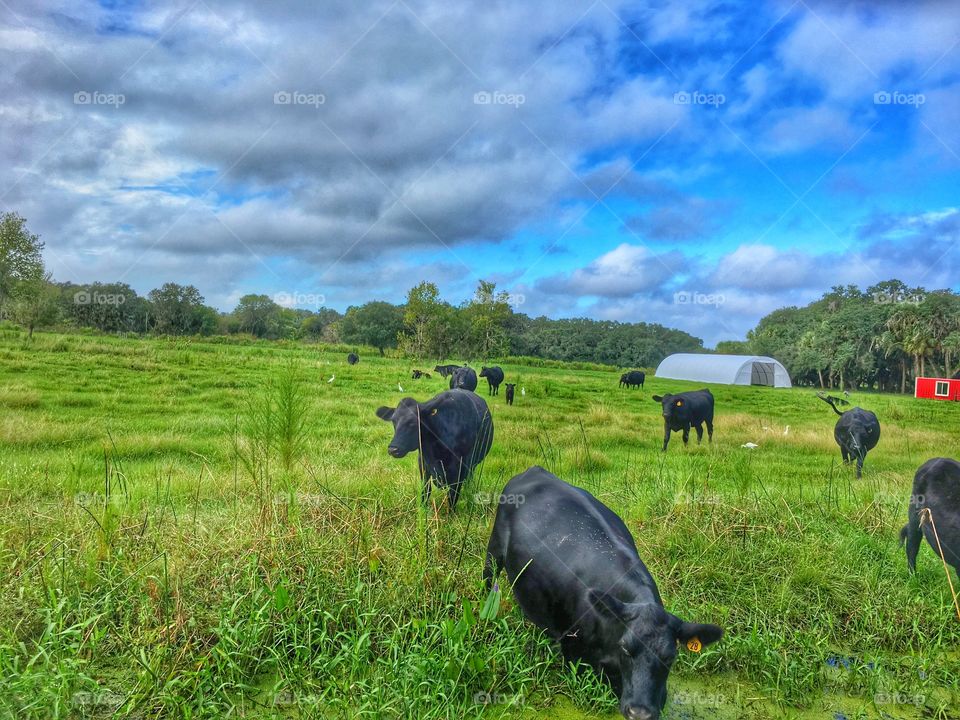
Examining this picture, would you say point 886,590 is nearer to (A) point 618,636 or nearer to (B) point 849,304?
(A) point 618,636

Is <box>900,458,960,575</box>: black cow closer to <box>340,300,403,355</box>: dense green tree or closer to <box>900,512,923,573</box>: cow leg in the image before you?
<box>900,512,923,573</box>: cow leg

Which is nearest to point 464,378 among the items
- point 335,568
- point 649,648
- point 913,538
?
point 335,568

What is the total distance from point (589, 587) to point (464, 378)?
7.01m

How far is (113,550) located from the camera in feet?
13.3

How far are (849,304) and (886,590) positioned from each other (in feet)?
23.2

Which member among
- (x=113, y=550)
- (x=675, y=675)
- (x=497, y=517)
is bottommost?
(x=675, y=675)

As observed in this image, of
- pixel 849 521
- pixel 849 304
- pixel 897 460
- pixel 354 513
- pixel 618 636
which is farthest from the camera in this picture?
pixel 849 304

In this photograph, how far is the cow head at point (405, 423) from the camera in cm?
542

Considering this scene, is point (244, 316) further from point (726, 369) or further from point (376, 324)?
point (726, 369)

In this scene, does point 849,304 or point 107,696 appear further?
point 849,304

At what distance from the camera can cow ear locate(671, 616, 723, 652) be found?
2584 mm

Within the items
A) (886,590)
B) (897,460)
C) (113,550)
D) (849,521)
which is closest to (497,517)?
(113,550)

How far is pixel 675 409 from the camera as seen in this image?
10352 millimetres

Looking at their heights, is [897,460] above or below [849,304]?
below
